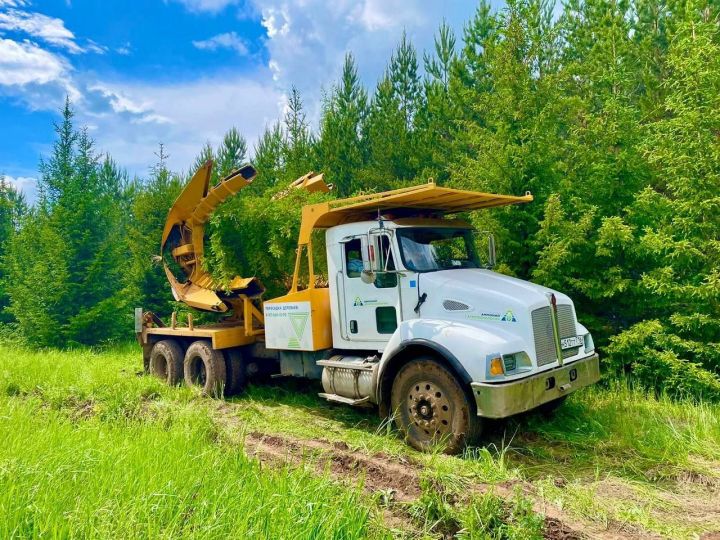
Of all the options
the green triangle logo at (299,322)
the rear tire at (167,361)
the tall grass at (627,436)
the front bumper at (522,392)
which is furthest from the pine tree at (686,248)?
the rear tire at (167,361)

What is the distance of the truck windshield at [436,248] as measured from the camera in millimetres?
6008

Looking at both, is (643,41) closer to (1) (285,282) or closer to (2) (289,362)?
(1) (285,282)

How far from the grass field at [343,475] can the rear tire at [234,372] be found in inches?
47.1

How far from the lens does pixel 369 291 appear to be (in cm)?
622

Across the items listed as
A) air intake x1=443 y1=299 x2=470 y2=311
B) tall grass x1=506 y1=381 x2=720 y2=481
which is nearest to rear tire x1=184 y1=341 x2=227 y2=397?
air intake x1=443 y1=299 x2=470 y2=311

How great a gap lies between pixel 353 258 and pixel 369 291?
1.71 feet

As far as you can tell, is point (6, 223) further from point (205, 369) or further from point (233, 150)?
point (205, 369)

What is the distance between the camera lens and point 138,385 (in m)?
7.96

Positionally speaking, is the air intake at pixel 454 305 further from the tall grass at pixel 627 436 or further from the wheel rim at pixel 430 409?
the tall grass at pixel 627 436

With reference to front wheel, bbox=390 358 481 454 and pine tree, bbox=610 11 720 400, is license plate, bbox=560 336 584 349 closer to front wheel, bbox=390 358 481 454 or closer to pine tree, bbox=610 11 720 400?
front wheel, bbox=390 358 481 454

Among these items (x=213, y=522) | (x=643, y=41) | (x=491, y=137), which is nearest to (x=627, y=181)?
(x=491, y=137)

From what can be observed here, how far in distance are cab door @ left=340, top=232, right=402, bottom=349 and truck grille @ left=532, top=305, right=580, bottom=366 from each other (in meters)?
1.55

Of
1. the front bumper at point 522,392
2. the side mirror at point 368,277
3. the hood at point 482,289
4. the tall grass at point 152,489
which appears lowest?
the tall grass at point 152,489

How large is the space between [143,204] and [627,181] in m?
13.4
